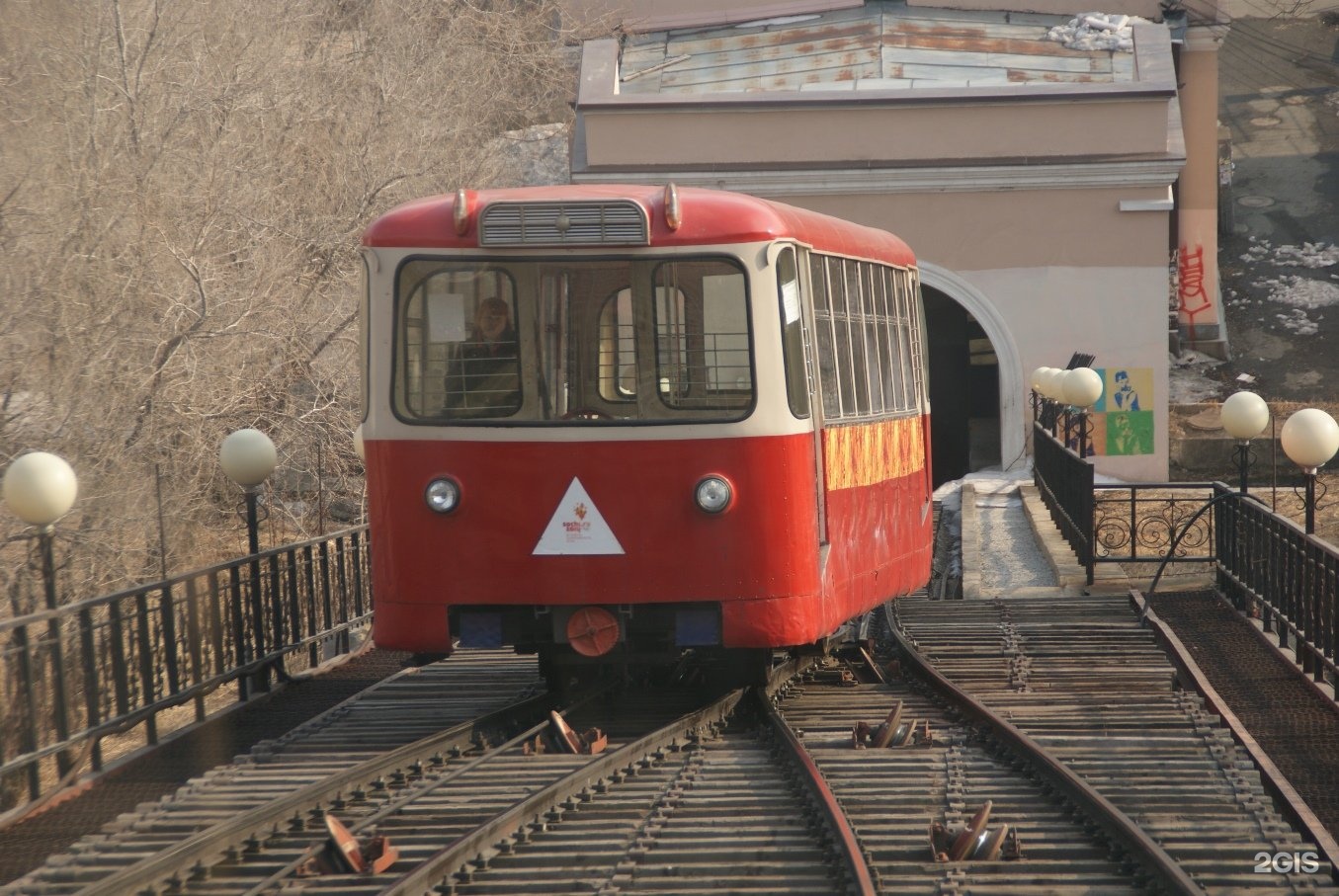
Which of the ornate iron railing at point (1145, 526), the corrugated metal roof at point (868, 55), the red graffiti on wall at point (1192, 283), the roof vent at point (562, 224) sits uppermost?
the corrugated metal roof at point (868, 55)

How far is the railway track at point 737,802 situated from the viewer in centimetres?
579

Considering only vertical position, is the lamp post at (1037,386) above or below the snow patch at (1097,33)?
below

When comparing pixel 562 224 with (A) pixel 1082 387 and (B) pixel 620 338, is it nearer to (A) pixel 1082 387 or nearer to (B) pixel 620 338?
(B) pixel 620 338

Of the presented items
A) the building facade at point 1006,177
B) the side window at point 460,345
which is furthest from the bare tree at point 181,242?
the side window at point 460,345

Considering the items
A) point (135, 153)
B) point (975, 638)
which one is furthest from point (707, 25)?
point (975, 638)

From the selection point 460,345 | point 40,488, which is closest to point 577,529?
point 460,345

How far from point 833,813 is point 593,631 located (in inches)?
88.5

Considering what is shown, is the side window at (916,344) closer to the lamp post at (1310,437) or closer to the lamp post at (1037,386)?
the lamp post at (1310,437)

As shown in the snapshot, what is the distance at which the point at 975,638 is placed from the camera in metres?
11.8

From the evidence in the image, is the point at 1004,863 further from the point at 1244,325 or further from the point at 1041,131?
the point at 1244,325

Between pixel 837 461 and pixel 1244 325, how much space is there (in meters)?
31.6

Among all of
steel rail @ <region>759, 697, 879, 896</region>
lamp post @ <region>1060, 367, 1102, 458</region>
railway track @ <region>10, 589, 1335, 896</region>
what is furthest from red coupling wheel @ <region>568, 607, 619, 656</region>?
lamp post @ <region>1060, 367, 1102, 458</region>

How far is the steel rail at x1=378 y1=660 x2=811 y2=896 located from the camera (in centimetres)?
560

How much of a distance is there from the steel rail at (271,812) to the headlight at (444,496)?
3.74ft
